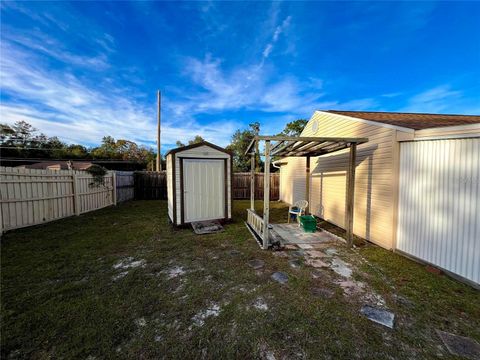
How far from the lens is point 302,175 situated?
29.0 ft

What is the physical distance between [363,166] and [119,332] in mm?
5594

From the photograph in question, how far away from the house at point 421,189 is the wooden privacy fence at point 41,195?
9.07m

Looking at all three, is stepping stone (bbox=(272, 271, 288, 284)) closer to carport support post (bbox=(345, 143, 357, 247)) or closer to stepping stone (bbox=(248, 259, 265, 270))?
stepping stone (bbox=(248, 259, 265, 270))

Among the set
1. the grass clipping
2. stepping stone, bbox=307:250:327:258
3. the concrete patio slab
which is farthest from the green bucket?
the grass clipping

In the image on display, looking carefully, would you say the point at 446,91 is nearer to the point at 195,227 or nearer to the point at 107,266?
A: the point at 195,227

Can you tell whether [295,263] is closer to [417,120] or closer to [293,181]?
A: [417,120]

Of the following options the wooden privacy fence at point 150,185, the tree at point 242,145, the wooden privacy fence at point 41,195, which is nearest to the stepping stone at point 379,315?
the wooden privacy fence at point 41,195

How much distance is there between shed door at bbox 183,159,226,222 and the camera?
5.77 metres

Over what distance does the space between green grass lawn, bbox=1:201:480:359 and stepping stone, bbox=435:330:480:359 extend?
0.09m

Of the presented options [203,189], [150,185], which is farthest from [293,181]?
[150,185]

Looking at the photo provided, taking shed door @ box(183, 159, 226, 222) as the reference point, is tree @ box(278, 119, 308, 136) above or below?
above

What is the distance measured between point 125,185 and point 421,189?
1276cm

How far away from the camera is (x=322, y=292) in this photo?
2590 mm

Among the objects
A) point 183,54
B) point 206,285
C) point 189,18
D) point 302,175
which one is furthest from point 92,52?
point 302,175
